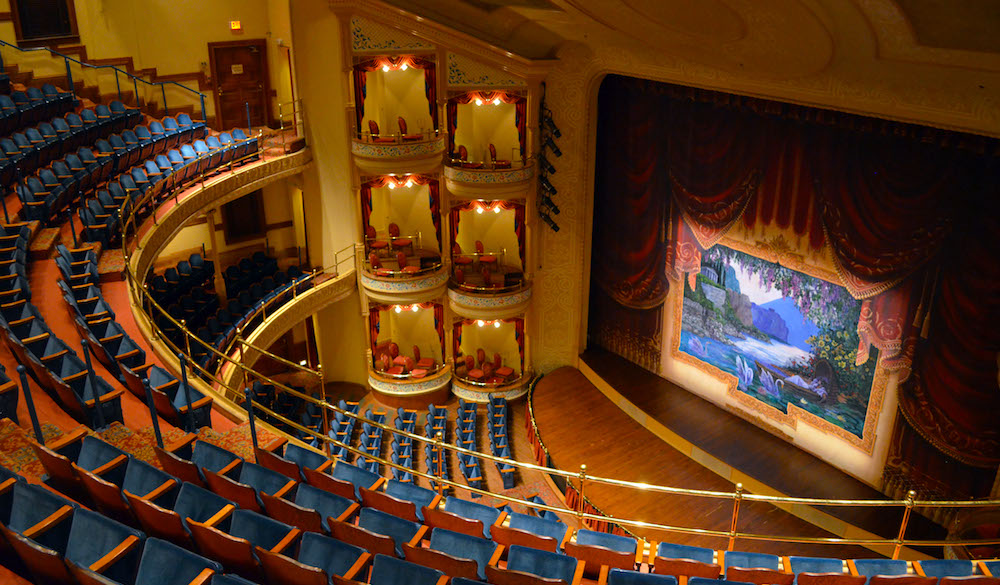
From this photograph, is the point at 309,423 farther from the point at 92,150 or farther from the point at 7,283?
the point at 7,283

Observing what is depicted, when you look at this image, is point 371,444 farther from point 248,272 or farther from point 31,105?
point 31,105

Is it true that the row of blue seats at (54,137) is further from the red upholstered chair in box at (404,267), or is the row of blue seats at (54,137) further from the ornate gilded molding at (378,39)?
the red upholstered chair in box at (404,267)

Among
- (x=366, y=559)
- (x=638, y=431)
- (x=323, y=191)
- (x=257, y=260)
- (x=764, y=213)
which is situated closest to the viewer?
(x=366, y=559)

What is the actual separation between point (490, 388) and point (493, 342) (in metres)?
1.00

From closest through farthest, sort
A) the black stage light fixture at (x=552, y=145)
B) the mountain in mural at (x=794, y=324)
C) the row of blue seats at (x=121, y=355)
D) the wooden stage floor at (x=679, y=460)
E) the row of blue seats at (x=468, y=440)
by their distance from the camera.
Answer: the row of blue seats at (x=121, y=355) < the wooden stage floor at (x=679, y=460) < the mountain in mural at (x=794, y=324) < the row of blue seats at (x=468, y=440) < the black stage light fixture at (x=552, y=145)

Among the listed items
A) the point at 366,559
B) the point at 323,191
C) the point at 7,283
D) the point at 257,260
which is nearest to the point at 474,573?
the point at 366,559

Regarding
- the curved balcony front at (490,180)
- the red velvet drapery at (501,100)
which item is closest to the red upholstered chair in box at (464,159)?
the curved balcony front at (490,180)

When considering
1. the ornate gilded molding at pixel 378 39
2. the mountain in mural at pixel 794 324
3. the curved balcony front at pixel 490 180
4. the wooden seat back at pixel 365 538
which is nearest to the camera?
the wooden seat back at pixel 365 538

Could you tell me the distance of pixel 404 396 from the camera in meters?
13.7

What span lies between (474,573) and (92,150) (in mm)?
8547

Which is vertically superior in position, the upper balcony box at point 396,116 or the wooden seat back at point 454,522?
the upper balcony box at point 396,116

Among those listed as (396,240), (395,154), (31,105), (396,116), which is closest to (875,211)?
(395,154)

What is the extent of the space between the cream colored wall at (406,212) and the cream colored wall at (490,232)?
538mm

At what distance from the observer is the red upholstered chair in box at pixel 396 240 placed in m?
13.8
